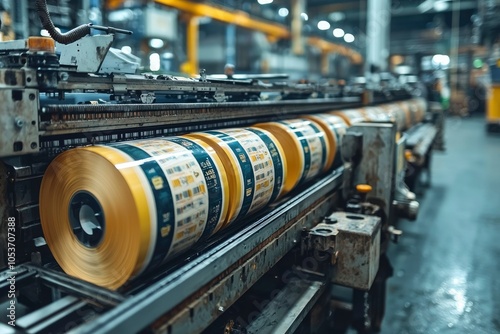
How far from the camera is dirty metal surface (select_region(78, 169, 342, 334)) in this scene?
90cm

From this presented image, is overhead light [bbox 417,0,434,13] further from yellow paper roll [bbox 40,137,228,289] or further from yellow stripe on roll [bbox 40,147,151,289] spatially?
yellow stripe on roll [bbox 40,147,151,289]

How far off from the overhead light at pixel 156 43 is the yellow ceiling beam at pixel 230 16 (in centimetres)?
70

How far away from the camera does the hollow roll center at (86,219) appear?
A: 117cm

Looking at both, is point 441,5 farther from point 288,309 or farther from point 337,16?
point 288,309

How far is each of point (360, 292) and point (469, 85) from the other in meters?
17.5

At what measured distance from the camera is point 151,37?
22.5 ft

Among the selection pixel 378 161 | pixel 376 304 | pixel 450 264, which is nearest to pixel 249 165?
pixel 378 161

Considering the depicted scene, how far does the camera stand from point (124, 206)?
1.09 metres

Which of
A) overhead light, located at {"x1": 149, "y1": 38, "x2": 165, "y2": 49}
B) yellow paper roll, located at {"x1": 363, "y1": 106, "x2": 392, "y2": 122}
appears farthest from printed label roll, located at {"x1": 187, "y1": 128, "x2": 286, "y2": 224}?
overhead light, located at {"x1": 149, "y1": 38, "x2": 165, "y2": 49}

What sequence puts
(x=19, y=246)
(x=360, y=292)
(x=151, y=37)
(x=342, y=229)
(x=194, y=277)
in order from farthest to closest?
(x=151, y=37)
(x=360, y=292)
(x=342, y=229)
(x=19, y=246)
(x=194, y=277)

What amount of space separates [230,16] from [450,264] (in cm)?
773

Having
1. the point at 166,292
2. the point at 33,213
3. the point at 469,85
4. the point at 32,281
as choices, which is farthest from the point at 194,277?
the point at 469,85

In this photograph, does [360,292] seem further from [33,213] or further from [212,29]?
[212,29]

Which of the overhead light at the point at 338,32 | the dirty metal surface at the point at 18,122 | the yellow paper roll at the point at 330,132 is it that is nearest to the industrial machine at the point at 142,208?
the dirty metal surface at the point at 18,122
